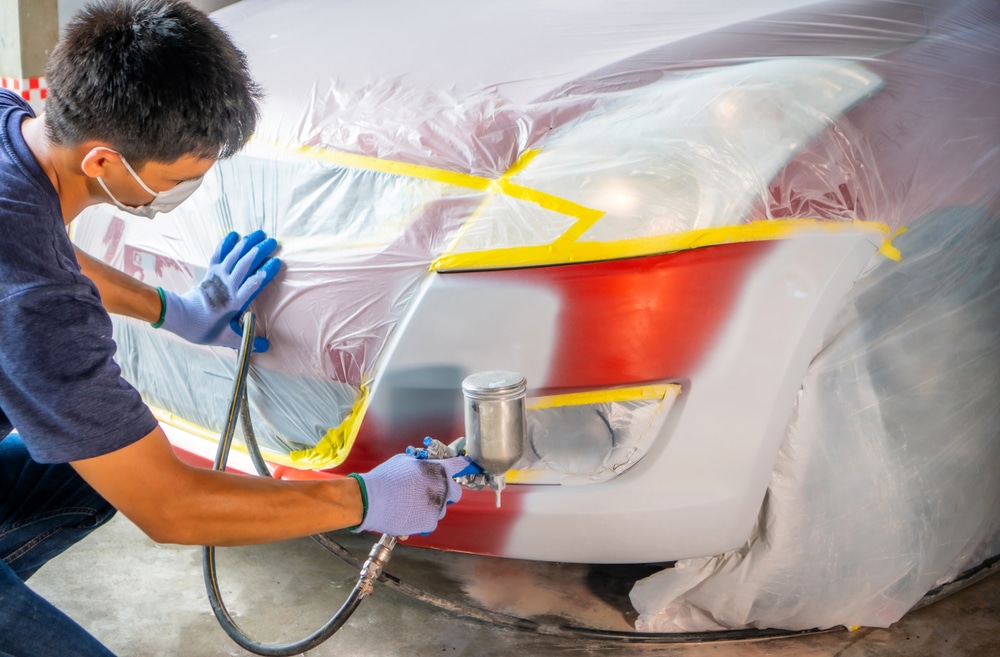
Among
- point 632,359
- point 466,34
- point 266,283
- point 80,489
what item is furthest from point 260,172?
point 632,359

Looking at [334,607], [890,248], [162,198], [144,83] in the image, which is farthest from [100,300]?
[890,248]

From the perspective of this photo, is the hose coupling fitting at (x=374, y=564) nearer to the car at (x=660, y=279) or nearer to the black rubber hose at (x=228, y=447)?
the black rubber hose at (x=228, y=447)

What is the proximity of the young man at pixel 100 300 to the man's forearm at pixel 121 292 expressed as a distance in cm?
44

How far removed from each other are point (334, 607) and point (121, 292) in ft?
2.80

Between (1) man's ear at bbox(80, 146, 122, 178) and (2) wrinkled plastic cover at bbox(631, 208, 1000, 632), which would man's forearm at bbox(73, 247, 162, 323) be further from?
(2) wrinkled plastic cover at bbox(631, 208, 1000, 632)

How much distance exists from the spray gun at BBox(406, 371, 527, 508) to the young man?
0.05 m

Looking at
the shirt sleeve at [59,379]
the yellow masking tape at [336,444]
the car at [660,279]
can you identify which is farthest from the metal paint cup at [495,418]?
the shirt sleeve at [59,379]

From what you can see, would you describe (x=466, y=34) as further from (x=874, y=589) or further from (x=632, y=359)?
(x=874, y=589)

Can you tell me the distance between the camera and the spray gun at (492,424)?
149 centimetres

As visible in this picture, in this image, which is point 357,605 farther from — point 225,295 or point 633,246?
point 633,246

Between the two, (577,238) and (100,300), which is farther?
(577,238)

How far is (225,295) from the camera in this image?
1909 mm

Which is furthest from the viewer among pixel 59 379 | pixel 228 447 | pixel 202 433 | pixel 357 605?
pixel 202 433

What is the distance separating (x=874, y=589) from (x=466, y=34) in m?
1.49
